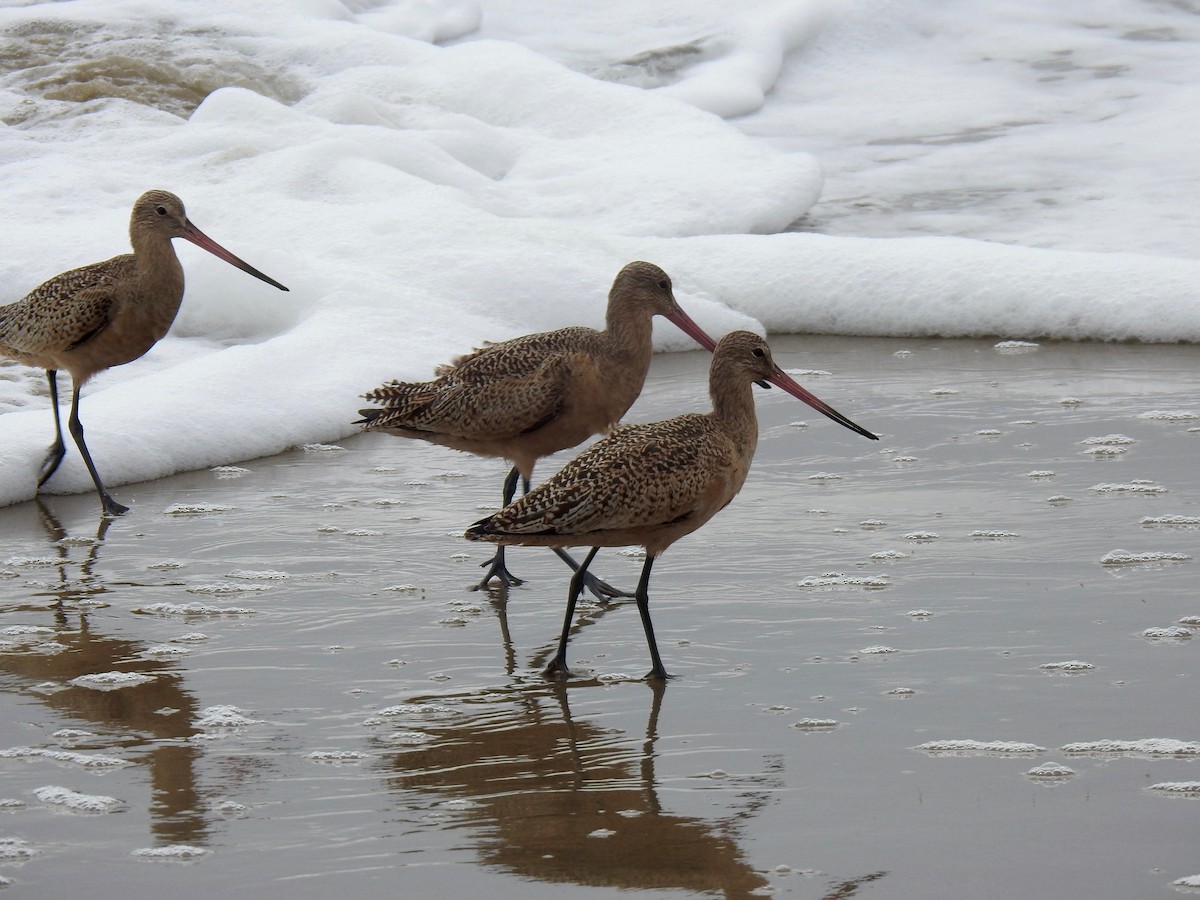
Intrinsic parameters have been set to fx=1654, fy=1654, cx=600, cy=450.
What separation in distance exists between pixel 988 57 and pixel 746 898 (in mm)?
14408

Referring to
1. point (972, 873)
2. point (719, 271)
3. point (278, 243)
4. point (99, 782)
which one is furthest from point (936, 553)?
point (278, 243)

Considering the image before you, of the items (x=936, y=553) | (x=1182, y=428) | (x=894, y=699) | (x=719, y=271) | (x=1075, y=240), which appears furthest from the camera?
(x=1075, y=240)

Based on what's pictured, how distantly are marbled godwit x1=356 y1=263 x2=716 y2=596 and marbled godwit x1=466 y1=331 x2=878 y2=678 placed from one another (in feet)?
2.52

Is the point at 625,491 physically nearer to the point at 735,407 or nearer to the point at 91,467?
the point at 735,407

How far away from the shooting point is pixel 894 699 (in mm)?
4094

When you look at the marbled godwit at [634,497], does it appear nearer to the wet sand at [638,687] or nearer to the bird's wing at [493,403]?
the wet sand at [638,687]

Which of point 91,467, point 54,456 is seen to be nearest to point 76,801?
point 91,467

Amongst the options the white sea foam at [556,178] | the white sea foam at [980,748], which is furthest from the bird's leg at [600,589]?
the white sea foam at [556,178]

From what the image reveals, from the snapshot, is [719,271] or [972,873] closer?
[972,873]

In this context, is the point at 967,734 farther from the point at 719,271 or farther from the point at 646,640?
the point at 719,271

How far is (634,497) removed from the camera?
440 cm

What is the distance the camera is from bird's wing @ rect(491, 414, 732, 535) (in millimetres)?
4406

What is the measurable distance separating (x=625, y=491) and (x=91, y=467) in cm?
273

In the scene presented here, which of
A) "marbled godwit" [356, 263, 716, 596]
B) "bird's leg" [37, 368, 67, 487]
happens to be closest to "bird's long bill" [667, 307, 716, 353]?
"marbled godwit" [356, 263, 716, 596]
